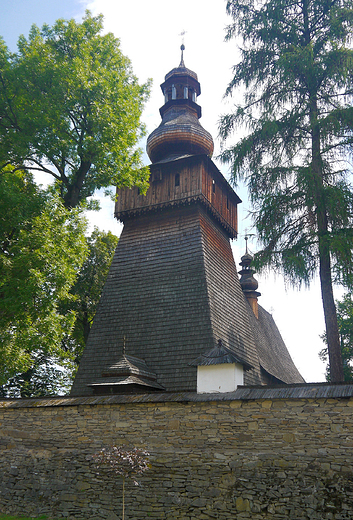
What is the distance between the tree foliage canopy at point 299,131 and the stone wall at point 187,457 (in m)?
3.20

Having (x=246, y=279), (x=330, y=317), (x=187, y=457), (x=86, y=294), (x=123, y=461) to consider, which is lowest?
(x=123, y=461)

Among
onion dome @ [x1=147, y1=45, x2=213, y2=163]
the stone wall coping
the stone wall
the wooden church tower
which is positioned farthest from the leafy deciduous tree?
the stone wall

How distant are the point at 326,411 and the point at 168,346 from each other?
5.73 m

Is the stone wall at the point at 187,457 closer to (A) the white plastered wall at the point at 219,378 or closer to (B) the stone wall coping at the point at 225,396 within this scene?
(B) the stone wall coping at the point at 225,396

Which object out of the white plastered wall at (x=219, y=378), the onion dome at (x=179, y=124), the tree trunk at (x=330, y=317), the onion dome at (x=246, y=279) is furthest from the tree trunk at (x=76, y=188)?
the onion dome at (x=246, y=279)

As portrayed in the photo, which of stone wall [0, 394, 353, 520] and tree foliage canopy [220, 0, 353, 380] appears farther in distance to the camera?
tree foliage canopy [220, 0, 353, 380]

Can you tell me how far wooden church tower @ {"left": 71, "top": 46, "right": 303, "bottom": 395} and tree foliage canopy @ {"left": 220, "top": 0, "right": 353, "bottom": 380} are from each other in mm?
2309

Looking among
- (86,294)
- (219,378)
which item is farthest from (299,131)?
(86,294)

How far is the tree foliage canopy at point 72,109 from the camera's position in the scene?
430 inches

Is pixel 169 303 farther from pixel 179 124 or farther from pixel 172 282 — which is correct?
pixel 179 124

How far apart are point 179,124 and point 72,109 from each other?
5.24m

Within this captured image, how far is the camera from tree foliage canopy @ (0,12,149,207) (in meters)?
10.9

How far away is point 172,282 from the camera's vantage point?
12.7 m

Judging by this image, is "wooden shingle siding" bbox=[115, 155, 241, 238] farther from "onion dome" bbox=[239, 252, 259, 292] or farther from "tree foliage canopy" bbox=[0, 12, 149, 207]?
"onion dome" bbox=[239, 252, 259, 292]
